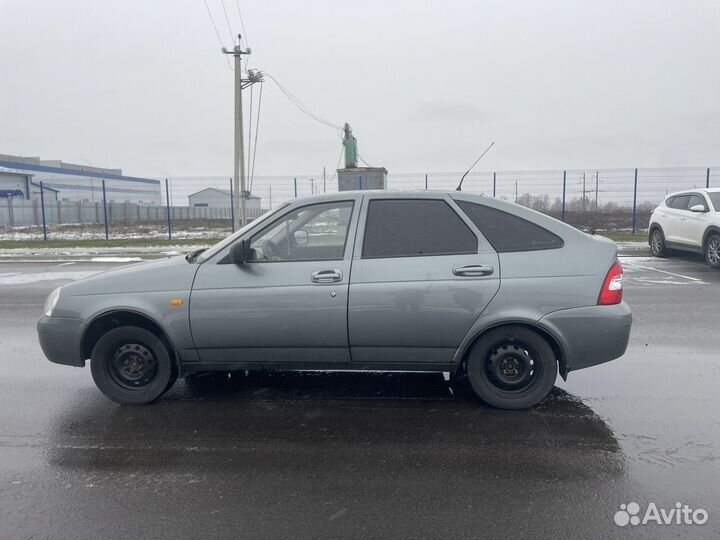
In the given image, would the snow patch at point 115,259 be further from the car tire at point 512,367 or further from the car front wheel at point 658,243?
the car front wheel at point 658,243

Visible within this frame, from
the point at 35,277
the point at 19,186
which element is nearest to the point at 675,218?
the point at 35,277

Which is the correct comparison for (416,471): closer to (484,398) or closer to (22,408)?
(484,398)

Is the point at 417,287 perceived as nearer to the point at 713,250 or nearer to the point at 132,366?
the point at 132,366

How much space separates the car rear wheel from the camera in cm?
1227

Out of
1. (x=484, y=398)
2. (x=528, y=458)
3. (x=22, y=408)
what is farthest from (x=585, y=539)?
(x=22, y=408)

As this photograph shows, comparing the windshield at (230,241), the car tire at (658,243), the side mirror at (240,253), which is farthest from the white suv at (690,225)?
the side mirror at (240,253)

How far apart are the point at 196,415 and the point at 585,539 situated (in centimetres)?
291

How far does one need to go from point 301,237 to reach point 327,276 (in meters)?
0.43

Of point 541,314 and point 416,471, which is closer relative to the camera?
point 416,471

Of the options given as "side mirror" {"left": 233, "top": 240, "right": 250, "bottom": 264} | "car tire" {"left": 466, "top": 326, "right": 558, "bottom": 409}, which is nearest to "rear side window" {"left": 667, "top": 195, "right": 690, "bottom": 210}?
"car tire" {"left": 466, "top": 326, "right": 558, "bottom": 409}

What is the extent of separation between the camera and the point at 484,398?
448cm

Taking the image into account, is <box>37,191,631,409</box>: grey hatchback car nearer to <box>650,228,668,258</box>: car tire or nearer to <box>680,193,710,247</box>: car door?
<box>680,193,710,247</box>: car door

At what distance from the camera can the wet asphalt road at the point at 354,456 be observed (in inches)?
118

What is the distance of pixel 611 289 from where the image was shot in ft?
14.2
